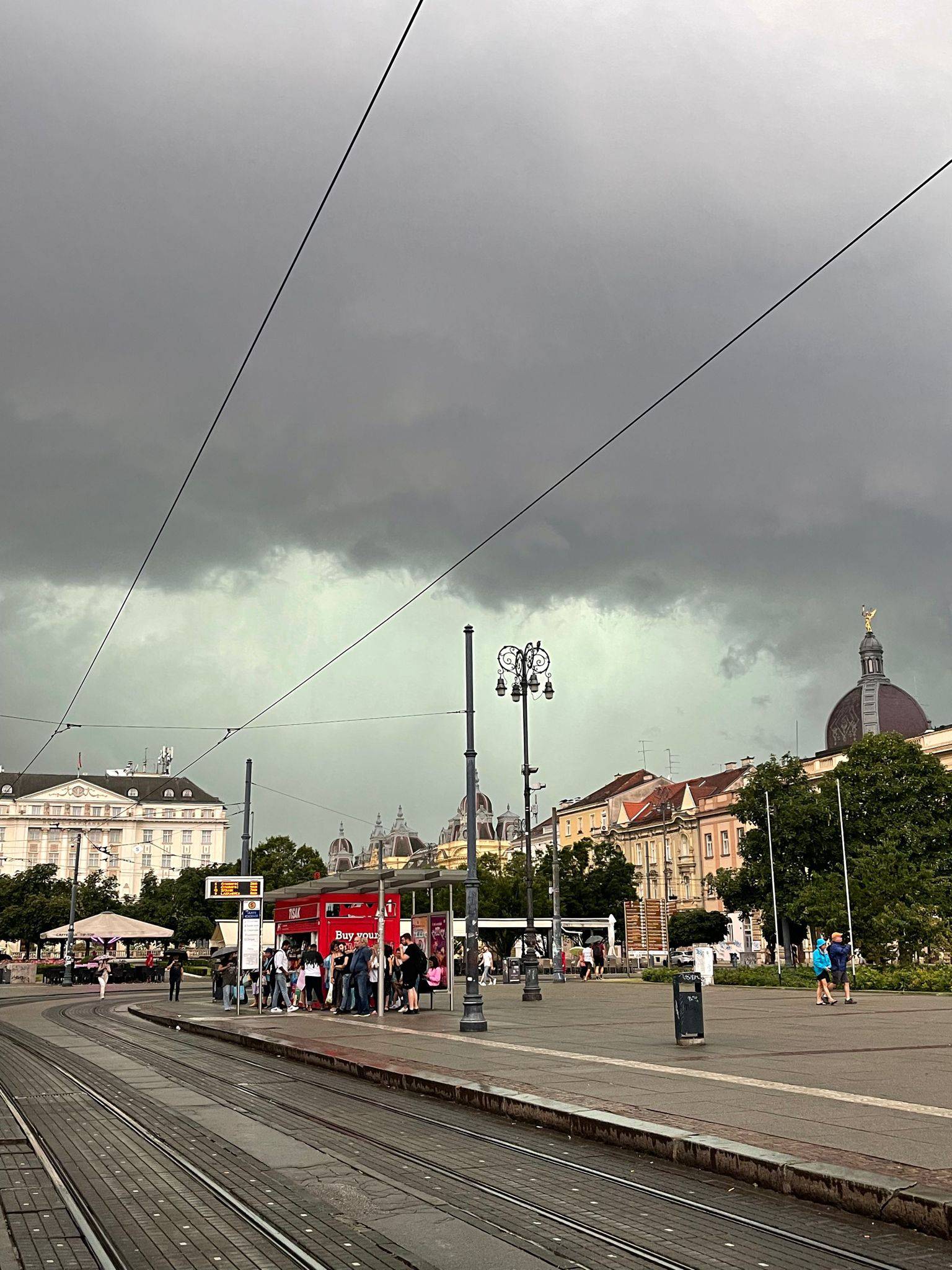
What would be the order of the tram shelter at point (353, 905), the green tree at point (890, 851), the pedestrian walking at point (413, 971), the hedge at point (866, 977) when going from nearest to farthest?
the pedestrian walking at point (413, 971), the tram shelter at point (353, 905), the hedge at point (866, 977), the green tree at point (890, 851)

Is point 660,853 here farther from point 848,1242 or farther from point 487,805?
point 848,1242

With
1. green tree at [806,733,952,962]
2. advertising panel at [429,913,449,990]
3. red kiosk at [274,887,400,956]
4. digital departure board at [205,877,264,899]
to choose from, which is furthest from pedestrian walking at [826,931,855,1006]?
green tree at [806,733,952,962]

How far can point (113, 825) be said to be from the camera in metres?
158

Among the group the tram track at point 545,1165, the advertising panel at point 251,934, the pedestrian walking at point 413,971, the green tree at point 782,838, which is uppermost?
the green tree at point 782,838

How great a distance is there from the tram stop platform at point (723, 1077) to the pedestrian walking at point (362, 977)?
85cm

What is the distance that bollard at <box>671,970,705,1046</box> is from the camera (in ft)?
62.1

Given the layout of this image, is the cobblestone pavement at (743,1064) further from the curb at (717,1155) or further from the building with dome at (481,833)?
the building with dome at (481,833)

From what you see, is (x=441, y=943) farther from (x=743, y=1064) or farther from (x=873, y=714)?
(x=873, y=714)

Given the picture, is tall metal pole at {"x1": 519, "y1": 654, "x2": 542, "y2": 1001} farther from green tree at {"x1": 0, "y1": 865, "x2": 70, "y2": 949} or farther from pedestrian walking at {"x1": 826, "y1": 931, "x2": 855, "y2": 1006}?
green tree at {"x1": 0, "y1": 865, "x2": 70, "y2": 949}

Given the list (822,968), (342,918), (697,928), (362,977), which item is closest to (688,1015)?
(822,968)

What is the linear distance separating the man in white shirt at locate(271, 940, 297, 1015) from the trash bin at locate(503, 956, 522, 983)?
22.9 m

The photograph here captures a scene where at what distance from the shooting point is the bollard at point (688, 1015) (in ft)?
62.1

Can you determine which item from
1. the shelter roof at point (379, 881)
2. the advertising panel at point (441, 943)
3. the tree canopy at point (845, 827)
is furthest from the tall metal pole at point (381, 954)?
the tree canopy at point (845, 827)

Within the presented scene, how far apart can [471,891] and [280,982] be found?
10679mm
